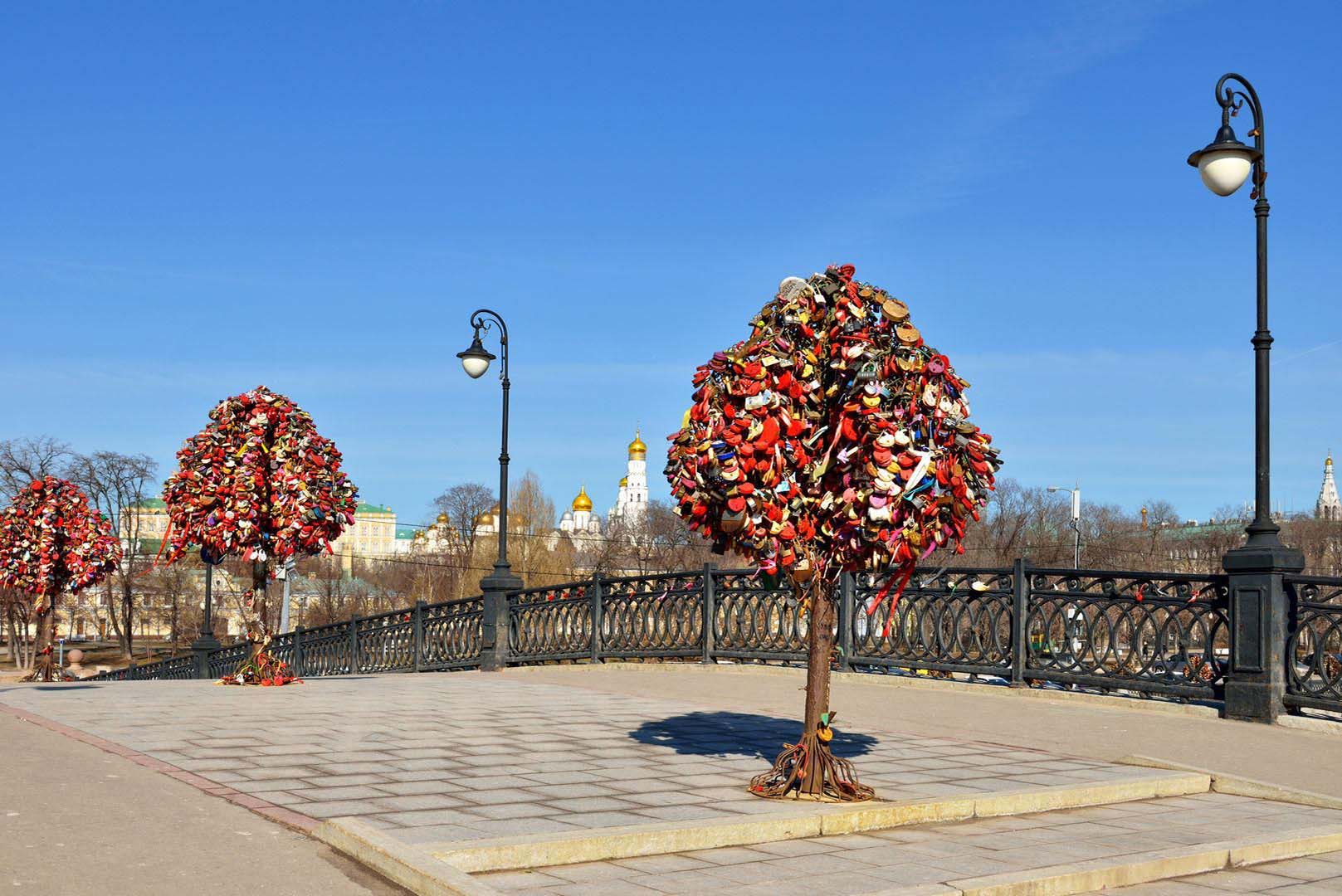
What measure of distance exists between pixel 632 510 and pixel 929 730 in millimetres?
127914

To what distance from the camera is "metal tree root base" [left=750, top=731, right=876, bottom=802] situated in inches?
273

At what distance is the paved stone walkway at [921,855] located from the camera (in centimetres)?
522

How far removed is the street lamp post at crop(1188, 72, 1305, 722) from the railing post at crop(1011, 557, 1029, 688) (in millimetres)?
2255

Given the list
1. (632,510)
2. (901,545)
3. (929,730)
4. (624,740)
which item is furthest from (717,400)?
(632,510)

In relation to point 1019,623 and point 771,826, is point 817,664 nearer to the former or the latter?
point 771,826

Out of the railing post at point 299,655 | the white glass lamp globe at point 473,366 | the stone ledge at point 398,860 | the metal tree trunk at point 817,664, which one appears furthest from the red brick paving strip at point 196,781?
the railing post at point 299,655

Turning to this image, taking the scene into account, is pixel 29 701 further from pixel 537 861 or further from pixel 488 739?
pixel 537 861

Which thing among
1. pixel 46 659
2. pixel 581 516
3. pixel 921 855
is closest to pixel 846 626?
pixel 921 855

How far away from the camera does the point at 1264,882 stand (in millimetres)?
5934

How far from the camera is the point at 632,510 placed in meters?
138

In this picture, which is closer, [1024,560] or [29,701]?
[29,701]

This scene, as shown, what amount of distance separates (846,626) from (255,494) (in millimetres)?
7286

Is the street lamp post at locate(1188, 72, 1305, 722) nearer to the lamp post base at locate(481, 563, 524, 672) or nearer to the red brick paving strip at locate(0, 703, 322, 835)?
the red brick paving strip at locate(0, 703, 322, 835)

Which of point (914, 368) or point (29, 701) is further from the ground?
point (914, 368)
